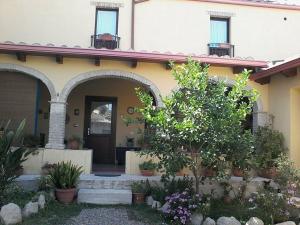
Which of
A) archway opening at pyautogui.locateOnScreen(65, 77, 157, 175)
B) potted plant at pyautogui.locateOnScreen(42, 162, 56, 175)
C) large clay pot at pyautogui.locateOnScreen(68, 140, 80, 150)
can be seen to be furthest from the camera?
archway opening at pyautogui.locateOnScreen(65, 77, 157, 175)

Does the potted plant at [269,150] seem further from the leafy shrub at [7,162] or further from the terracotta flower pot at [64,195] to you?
the leafy shrub at [7,162]

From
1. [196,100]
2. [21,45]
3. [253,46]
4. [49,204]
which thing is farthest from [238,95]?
[253,46]

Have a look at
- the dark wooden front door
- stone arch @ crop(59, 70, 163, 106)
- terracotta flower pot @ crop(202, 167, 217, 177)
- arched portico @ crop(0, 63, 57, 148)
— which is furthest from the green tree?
the dark wooden front door

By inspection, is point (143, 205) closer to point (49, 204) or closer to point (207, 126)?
point (49, 204)

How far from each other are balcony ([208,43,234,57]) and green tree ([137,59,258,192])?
6.18 metres

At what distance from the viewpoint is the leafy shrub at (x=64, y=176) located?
8500 mm

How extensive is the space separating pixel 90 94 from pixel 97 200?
18.7 ft

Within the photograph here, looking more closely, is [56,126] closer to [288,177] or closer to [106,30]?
[106,30]

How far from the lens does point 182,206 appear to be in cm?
719

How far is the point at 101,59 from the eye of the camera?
10523 mm

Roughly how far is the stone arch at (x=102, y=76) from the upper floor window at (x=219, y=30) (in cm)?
425

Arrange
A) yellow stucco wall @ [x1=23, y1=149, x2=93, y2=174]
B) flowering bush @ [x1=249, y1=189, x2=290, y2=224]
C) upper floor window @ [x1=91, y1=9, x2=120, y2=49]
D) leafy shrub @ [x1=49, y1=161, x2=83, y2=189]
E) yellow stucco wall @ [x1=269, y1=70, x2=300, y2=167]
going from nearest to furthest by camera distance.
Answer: flowering bush @ [x1=249, y1=189, x2=290, y2=224] → leafy shrub @ [x1=49, y1=161, x2=83, y2=189] → yellow stucco wall @ [x1=269, y1=70, x2=300, y2=167] → yellow stucco wall @ [x1=23, y1=149, x2=93, y2=174] → upper floor window @ [x1=91, y1=9, x2=120, y2=49]

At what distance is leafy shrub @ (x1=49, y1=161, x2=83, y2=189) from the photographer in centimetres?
850

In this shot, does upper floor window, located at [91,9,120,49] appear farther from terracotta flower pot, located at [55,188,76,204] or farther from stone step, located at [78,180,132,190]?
terracotta flower pot, located at [55,188,76,204]
